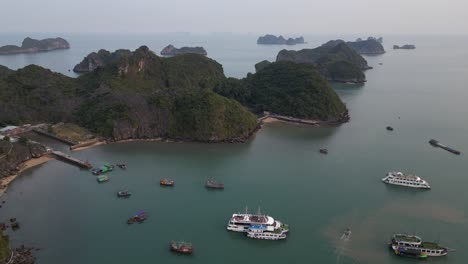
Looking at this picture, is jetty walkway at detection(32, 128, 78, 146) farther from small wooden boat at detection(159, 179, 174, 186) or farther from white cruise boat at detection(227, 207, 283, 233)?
white cruise boat at detection(227, 207, 283, 233)

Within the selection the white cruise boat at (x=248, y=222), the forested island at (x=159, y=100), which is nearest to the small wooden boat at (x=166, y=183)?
the white cruise boat at (x=248, y=222)

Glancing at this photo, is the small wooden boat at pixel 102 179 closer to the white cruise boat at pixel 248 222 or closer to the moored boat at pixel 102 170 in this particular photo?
the moored boat at pixel 102 170

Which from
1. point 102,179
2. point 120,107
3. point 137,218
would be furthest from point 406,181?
point 120,107

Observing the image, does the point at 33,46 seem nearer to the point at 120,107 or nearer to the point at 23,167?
the point at 120,107

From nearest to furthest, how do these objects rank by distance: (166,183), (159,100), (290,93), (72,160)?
(166,183)
(72,160)
(159,100)
(290,93)

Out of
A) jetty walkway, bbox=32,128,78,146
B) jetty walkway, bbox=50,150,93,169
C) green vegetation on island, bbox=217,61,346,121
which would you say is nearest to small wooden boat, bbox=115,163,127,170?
jetty walkway, bbox=50,150,93,169

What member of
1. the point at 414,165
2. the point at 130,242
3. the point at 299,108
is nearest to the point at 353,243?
the point at 130,242
